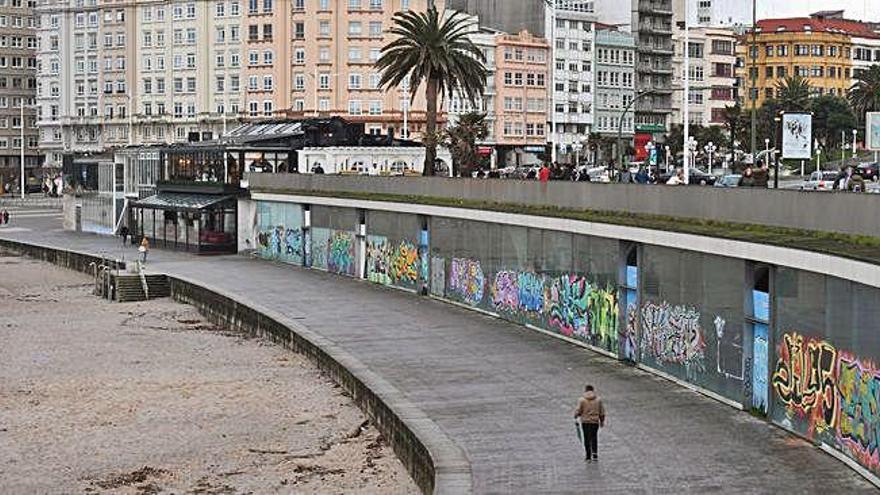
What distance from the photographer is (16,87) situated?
172625 mm

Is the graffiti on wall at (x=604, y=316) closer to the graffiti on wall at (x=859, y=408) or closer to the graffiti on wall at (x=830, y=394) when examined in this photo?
the graffiti on wall at (x=830, y=394)

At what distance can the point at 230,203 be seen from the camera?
7762cm

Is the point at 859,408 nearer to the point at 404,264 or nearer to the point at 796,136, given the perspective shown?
the point at 796,136

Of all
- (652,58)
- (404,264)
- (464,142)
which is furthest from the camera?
(652,58)

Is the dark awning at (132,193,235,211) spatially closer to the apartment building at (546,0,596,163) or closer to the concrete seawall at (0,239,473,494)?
the concrete seawall at (0,239,473,494)

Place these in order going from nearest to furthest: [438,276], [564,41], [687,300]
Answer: [687,300] < [438,276] < [564,41]

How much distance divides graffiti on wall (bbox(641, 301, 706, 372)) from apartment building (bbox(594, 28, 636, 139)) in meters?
106

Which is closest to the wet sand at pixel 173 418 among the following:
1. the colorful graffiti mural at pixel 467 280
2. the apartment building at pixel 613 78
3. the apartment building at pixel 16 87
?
the colorful graffiti mural at pixel 467 280

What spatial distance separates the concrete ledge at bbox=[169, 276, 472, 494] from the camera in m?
25.6

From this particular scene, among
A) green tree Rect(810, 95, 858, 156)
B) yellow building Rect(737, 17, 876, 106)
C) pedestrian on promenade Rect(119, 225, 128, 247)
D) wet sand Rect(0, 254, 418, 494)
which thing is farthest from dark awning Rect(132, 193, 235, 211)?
yellow building Rect(737, 17, 876, 106)

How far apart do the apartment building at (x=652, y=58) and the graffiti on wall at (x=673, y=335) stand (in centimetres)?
11095

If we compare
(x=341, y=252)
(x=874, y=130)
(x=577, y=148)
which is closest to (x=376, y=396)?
(x=874, y=130)

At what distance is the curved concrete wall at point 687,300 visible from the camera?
25781mm

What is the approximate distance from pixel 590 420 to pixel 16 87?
156 m
